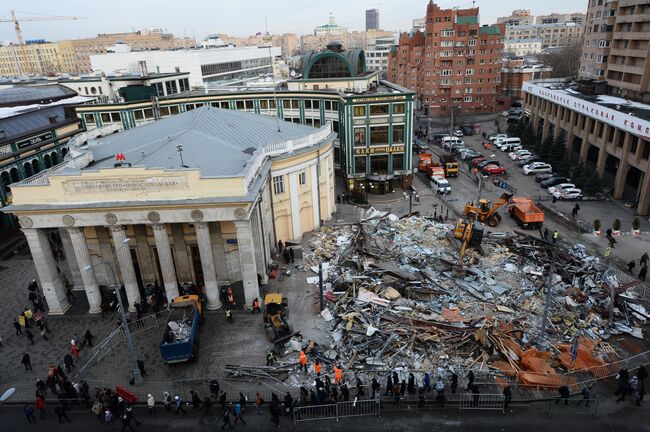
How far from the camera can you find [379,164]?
192 ft

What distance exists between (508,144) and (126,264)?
6695 centimetres

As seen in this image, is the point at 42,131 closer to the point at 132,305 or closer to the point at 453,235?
the point at 132,305

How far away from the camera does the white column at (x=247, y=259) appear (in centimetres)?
2867

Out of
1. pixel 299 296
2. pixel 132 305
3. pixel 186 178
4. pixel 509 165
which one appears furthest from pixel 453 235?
pixel 509 165

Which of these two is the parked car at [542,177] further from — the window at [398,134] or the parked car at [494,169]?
the window at [398,134]

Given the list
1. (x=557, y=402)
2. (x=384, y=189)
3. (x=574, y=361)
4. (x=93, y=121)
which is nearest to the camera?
(x=557, y=402)

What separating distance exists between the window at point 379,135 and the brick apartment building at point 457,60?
5068 centimetres

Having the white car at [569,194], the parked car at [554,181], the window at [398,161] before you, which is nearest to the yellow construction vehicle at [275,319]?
the window at [398,161]

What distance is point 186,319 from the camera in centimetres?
2700

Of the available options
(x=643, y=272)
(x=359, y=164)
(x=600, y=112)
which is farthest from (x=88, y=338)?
(x=600, y=112)

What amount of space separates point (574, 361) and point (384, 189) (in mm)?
36881

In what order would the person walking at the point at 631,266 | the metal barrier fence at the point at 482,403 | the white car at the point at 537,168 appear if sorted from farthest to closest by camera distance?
the white car at the point at 537,168 < the person walking at the point at 631,266 < the metal barrier fence at the point at 482,403

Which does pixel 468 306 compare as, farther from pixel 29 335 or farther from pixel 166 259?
pixel 29 335

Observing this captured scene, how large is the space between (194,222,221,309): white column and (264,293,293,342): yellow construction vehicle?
12.4 feet
